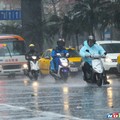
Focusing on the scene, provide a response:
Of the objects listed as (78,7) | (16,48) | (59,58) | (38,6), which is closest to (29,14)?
(38,6)

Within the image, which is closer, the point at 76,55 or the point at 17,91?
the point at 17,91

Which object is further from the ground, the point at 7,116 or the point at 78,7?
the point at 78,7

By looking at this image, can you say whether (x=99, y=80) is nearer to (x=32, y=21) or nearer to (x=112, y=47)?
(x=112, y=47)

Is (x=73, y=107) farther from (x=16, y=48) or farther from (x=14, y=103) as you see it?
(x=16, y=48)

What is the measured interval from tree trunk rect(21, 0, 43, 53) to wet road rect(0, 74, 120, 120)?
22169mm

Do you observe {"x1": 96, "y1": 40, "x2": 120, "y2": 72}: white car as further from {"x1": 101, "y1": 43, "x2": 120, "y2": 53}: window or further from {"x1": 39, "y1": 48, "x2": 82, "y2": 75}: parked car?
{"x1": 39, "y1": 48, "x2": 82, "y2": 75}: parked car

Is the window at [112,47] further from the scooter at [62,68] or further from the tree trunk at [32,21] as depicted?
the tree trunk at [32,21]

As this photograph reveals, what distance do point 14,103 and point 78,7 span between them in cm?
2322

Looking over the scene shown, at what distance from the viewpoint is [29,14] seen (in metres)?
40.9

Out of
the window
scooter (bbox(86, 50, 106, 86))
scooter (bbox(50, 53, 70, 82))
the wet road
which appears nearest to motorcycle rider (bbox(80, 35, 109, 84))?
scooter (bbox(86, 50, 106, 86))

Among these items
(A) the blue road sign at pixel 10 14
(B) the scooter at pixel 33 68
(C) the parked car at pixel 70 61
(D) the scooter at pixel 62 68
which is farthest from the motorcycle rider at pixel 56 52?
(A) the blue road sign at pixel 10 14

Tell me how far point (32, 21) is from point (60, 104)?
27051mm

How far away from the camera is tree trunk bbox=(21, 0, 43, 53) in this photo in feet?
134

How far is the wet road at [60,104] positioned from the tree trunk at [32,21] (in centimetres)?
2217
